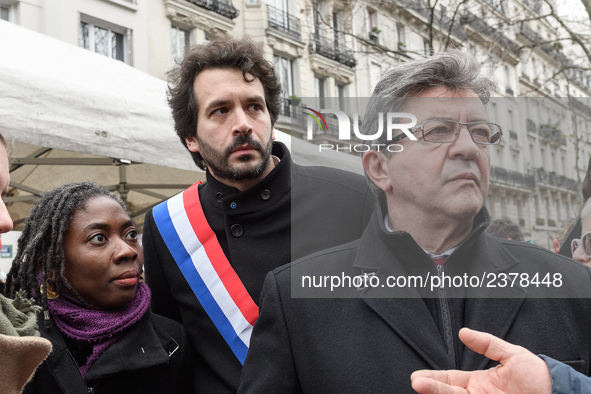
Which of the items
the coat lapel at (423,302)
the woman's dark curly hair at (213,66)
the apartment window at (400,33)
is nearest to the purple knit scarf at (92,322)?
the woman's dark curly hair at (213,66)

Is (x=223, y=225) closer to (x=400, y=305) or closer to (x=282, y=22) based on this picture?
(x=400, y=305)

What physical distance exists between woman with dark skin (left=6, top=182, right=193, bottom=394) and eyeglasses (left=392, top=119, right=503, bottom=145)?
4.11 feet

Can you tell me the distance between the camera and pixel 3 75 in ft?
7.94

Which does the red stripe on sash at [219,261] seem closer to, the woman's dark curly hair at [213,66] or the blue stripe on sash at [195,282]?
the blue stripe on sash at [195,282]

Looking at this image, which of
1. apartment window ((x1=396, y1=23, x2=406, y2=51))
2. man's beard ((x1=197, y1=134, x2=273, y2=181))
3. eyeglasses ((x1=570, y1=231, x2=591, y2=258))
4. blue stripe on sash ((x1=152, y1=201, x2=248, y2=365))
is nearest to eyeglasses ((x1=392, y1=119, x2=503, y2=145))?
eyeglasses ((x1=570, y1=231, x2=591, y2=258))

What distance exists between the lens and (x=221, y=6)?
17.1 metres

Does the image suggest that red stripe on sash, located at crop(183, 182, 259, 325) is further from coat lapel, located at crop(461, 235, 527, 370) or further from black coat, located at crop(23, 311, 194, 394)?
coat lapel, located at crop(461, 235, 527, 370)

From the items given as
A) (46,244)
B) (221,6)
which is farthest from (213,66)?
(221,6)

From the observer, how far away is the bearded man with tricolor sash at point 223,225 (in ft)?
6.29

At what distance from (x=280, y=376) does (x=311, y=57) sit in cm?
1829

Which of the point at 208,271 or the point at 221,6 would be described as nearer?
the point at 208,271

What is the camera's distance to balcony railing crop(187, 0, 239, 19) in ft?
54.1

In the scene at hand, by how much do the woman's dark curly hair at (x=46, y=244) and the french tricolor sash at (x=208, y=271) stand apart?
253 millimetres

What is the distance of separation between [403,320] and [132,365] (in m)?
1.04
